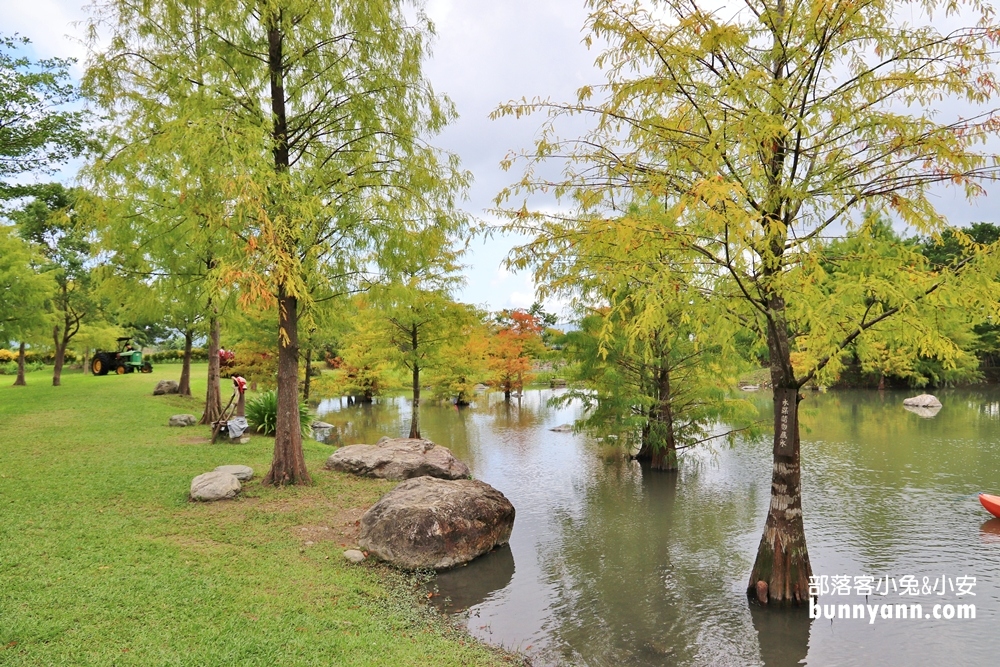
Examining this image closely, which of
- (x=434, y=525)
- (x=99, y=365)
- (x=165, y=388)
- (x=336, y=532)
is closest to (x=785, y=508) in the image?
(x=434, y=525)

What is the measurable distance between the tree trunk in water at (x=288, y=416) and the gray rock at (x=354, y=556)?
11.1 ft

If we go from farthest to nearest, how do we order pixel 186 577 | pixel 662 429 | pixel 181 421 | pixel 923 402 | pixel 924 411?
Result: pixel 923 402 < pixel 924 411 < pixel 181 421 < pixel 662 429 < pixel 186 577

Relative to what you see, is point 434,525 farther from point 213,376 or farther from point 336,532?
point 213,376

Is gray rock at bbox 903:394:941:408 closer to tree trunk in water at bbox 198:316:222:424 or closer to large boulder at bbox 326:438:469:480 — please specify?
large boulder at bbox 326:438:469:480

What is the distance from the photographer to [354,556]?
25.3ft

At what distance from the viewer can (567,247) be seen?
7.03 metres

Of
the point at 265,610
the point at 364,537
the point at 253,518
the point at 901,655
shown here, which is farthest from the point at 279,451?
the point at 901,655

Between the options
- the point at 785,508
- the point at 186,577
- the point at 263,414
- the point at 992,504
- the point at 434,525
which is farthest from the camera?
the point at 263,414

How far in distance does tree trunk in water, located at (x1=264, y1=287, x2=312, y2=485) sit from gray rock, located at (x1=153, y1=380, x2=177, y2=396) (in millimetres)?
14984

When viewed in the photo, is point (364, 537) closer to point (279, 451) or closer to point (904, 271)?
point (279, 451)

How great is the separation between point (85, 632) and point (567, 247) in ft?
19.5

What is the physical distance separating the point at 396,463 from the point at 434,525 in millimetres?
4245

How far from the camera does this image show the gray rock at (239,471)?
10.5 metres

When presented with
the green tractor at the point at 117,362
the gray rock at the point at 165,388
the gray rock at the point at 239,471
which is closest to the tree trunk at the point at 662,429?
the gray rock at the point at 239,471
